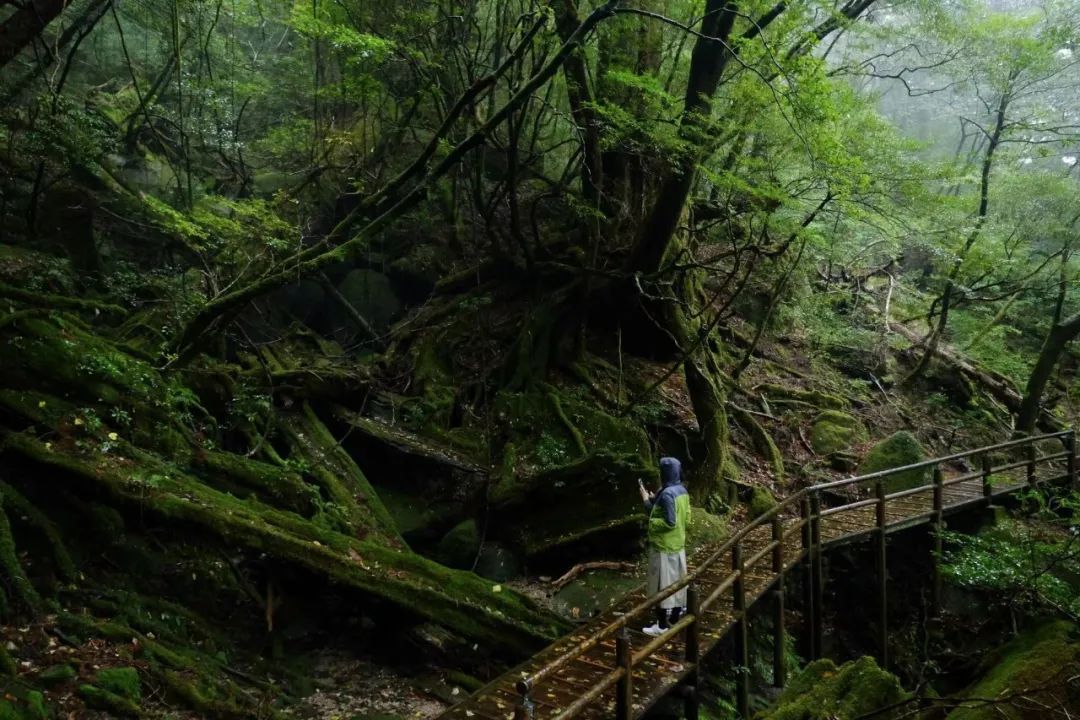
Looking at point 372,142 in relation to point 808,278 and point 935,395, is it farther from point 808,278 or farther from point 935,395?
point 935,395

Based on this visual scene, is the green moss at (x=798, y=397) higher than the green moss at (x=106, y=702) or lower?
lower

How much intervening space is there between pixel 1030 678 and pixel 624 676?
393 centimetres

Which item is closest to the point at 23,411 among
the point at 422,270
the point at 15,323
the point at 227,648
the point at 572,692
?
the point at 15,323

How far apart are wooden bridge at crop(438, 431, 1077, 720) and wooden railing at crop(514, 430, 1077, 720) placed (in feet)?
0.04

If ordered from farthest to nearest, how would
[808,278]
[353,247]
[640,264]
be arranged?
[808,278] < [640,264] < [353,247]

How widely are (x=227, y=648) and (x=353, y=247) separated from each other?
→ 440 centimetres

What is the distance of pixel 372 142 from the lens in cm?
1581

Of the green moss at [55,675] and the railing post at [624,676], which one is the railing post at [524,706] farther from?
the green moss at [55,675]

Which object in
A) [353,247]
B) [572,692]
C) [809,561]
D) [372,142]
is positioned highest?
[372,142]

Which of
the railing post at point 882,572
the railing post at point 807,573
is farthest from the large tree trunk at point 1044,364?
the railing post at point 807,573

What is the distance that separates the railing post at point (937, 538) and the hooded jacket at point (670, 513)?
607 centimetres

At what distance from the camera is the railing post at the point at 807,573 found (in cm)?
902

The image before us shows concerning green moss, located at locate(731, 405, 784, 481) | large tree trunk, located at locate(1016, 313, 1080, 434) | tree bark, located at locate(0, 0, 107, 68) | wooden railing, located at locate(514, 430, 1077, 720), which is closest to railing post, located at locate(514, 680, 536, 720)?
wooden railing, located at locate(514, 430, 1077, 720)

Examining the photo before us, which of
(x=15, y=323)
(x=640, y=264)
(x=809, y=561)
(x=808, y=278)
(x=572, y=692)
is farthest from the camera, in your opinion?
(x=808, y=278)
